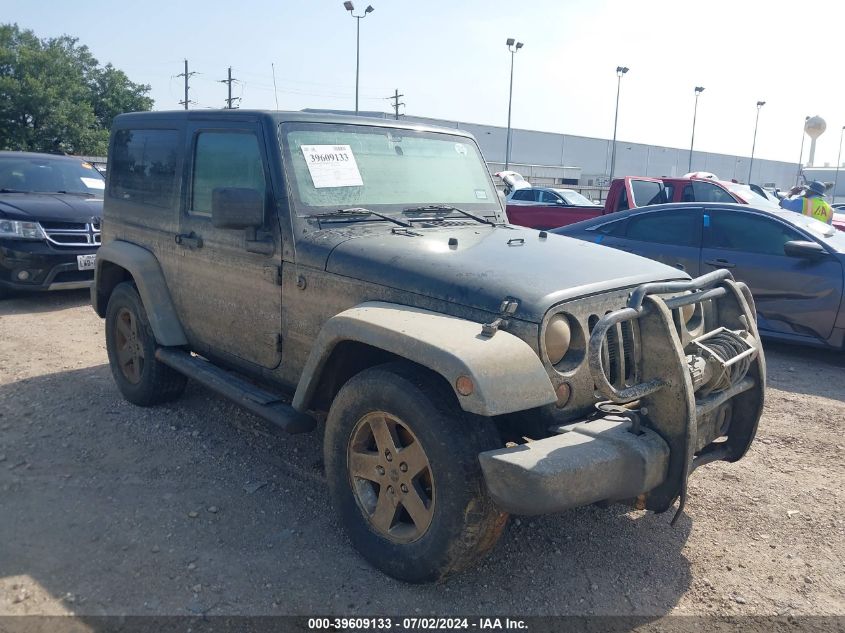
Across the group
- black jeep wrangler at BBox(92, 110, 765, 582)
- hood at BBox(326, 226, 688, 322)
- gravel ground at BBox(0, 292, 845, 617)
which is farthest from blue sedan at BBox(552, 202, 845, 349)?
black jeep wrangler at BBox(92, 110, 765, 582)

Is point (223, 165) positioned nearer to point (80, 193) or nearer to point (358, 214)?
point (358, 214)

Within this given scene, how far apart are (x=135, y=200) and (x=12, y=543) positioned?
2.51 meters

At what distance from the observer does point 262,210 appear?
3.62 meters

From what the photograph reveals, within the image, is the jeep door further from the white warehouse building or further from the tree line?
the white warehouse building

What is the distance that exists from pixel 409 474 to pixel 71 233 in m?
6.84

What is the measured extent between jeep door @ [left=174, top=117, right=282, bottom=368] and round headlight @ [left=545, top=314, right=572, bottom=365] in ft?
5.06

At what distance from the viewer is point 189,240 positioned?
14.3ft

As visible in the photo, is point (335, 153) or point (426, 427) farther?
point (335, 153)

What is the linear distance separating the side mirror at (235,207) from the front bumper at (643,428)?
1780mm

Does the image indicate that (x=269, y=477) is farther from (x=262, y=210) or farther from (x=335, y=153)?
(x=335, y=153)

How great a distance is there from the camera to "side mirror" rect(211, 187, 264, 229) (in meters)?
3.47

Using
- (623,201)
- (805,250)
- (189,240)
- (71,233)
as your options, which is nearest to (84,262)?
(71,233)

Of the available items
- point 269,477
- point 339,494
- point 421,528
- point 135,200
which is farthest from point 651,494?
point 135,200

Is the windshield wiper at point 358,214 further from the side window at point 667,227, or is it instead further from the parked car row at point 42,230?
the parked car row at point 42,230
